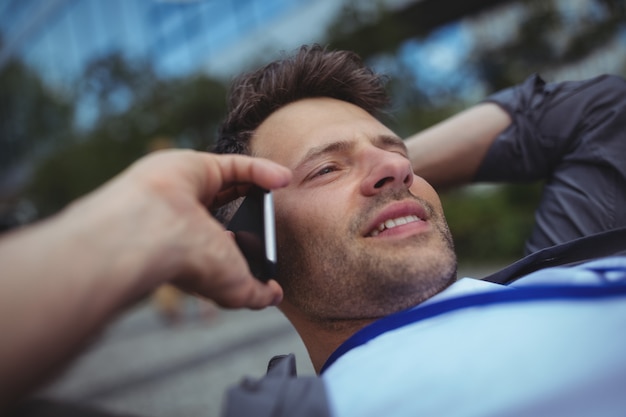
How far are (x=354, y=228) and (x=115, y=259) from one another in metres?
0.76

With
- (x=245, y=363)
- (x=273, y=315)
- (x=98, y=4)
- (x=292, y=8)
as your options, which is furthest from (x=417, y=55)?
(x=98, y=4)

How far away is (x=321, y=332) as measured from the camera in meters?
1.57

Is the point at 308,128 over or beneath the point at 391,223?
over

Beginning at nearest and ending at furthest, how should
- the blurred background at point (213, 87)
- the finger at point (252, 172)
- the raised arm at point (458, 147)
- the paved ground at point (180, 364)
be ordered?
1. the finger at point (252, 172)
2. the raised arm at point (458, 147)
3. the paved ground at point (180, 364)
4. the blurred background at point (213, 87)

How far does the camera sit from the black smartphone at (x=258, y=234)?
1.25 metres

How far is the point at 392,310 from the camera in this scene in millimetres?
1443

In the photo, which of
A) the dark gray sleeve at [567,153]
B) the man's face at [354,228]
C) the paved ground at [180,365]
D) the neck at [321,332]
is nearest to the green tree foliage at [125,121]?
the paved ground at [180,365]

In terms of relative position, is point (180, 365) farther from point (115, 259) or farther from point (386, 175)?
point (115, 259)

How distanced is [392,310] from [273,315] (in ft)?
21.0

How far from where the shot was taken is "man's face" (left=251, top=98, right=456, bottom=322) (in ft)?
4.70

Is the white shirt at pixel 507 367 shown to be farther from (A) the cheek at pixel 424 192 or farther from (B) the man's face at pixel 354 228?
(A) the cheek at pixel 424 192

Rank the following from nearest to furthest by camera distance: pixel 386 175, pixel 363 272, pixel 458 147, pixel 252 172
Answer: pixel 252 172 < pixel 363 272 < pixel 386 175 < pixel 458 147

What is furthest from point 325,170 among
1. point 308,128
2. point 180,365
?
point 180,365

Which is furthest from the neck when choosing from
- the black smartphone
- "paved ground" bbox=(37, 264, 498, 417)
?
"paved ground" bbox=(37, 264, 498, 417)
